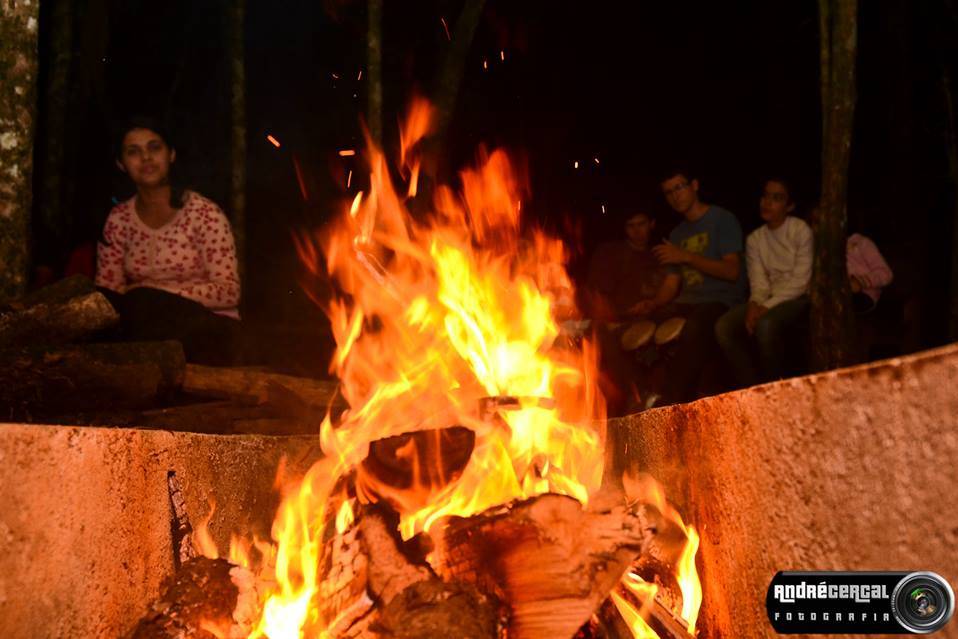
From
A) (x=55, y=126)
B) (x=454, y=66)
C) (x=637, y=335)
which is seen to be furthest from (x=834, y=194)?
(x=55, y=126)

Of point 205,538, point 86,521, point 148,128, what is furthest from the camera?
point 148,128

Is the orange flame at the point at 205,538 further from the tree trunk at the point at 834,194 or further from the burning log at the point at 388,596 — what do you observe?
the tree trunk at the point at 834,194

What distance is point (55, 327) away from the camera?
12.2 feet

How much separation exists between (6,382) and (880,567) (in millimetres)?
3370

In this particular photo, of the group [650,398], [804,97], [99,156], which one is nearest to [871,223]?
[804,97]

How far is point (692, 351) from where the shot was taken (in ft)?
21.5

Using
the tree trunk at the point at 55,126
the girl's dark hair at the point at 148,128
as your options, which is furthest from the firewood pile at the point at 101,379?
the tree trunk at the point at 55,126

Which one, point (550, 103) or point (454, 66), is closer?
point (454, 66)

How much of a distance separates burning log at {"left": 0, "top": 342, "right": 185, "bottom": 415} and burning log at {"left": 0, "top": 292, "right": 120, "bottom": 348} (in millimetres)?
224

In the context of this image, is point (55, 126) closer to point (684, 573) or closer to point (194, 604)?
point (194, 604)

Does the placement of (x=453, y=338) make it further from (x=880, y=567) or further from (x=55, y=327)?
(x=880, y=567)

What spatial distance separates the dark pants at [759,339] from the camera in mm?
6199

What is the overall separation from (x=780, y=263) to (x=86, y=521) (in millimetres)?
5754

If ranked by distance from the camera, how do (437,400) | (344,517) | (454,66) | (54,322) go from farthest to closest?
1. (454,66)
2. (54,322)
3. (437,400)
4. (344,517)
